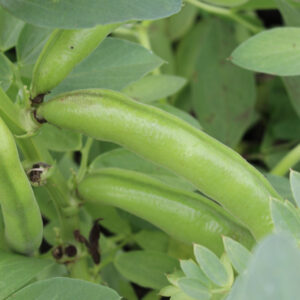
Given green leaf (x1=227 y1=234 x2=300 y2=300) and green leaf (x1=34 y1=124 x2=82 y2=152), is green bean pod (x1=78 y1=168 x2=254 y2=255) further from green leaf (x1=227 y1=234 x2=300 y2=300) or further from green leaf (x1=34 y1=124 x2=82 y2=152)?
green leaf (x1=227 y1=234 x2=300 y2=300)

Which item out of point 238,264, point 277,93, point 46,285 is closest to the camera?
point 238,264

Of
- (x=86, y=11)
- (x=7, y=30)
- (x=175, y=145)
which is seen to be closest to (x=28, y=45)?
(x=7, y=30)

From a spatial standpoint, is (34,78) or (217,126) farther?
(217,126)

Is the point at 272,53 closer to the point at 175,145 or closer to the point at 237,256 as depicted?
the point at 175,145

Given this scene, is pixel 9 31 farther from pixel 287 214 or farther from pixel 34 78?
pixel 287 214

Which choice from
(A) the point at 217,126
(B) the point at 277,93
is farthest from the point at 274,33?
(B) the point at 277,93

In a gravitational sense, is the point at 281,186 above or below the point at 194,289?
below
